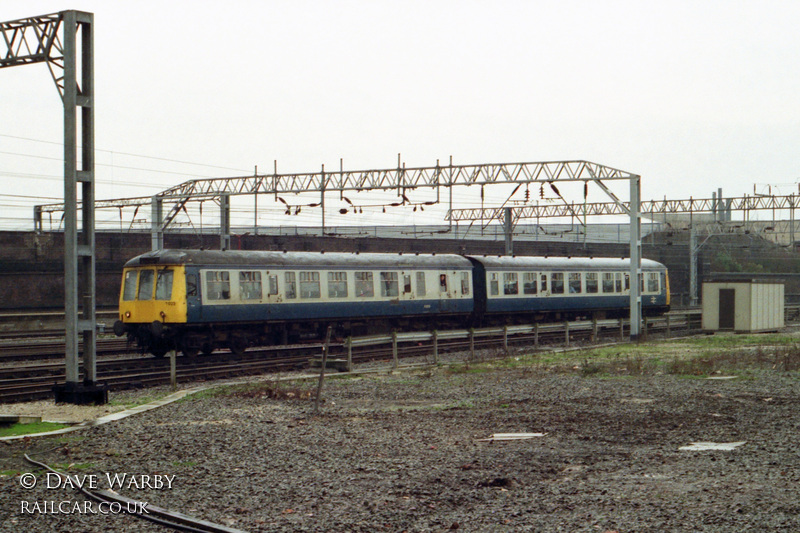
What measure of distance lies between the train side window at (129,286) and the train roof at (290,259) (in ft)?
0.78

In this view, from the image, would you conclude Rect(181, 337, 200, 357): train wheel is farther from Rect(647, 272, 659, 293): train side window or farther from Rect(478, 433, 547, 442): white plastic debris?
Rect(647, 272, 659, 293): train side window

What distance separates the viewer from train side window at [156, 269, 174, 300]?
79.0ft

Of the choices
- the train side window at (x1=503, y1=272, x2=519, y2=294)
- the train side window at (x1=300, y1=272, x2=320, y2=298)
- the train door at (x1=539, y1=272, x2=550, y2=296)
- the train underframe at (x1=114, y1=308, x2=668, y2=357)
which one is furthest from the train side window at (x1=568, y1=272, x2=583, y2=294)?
the train side window at (x1=300, y1=272, x2=320, y2=298)

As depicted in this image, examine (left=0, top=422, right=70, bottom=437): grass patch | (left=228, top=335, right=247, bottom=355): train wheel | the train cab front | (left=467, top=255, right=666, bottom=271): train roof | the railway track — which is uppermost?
(left=467, top=255, right=666, bottom=271): train roof

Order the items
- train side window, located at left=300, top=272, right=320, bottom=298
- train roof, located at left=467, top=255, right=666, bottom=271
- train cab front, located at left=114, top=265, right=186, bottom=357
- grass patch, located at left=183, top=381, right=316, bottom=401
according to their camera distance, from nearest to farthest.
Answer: grass patch, located at left=183, top=381, right=316, bottom=401
train cab front, located at left=114, top=265, right=186, bottom=357
train side window, located at left=300, top=272, right=320, bottom=298
train roof, located at left=467, top=255, right=666, bottom=271

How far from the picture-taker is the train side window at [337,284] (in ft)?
92.9

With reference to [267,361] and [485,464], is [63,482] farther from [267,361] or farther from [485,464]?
[267,361]

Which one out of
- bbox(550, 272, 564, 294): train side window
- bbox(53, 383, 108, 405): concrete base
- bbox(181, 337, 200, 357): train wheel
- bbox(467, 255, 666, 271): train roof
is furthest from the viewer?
bbox(550, 272, 564, 294): train side window

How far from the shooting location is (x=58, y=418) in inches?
560

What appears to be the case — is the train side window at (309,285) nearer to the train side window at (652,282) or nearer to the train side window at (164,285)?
the train side window at (164,285)

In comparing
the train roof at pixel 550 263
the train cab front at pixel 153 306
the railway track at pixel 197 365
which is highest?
the train roof at pixel 550 263

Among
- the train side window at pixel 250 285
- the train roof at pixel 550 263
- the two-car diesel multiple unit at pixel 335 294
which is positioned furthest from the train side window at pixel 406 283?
the train side window at pixel 250 285

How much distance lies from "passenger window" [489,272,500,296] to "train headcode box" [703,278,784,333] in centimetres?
873

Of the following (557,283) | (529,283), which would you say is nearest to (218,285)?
(529,283)
